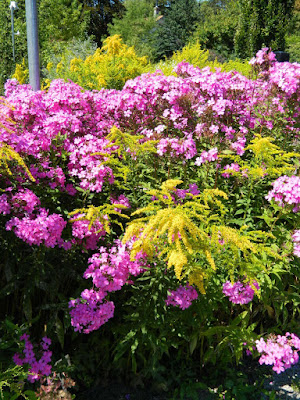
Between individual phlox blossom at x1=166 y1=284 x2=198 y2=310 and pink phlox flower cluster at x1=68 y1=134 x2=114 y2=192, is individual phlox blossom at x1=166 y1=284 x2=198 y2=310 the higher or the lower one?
the lower one

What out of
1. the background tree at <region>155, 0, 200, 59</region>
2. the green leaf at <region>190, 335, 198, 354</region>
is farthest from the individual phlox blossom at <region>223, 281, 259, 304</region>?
the background tree at <region>155, 0, 200, 59</region>

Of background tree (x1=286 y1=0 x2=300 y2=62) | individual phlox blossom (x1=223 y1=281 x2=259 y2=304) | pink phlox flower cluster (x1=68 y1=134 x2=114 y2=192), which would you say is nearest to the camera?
individual phlox blossom (x1=223 y1=281 x2=259 y2=304)

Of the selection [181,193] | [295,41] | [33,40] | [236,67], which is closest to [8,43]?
[236,67]

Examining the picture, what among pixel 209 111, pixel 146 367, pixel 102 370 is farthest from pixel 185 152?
pixel 102 370

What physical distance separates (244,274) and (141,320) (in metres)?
0.72

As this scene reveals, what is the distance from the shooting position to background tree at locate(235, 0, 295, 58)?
491 inches

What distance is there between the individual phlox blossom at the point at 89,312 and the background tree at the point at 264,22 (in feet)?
40.7

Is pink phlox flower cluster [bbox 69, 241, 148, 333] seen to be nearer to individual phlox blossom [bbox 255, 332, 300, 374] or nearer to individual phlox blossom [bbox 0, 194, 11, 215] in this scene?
individual phlox blossom [bbox 0, 194, 11, 215]

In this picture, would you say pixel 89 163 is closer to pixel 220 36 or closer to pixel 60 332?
pixel 60 332

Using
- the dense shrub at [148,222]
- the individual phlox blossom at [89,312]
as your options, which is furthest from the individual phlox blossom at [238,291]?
the individual phlox blossom at [89,312]

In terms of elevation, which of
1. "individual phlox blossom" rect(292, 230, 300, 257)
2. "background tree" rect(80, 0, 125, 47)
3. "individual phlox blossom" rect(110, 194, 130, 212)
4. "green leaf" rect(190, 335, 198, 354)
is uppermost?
"background tree" rect(80, 0, 125, 47)

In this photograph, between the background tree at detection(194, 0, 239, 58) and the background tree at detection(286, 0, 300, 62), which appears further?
the background tree at detection(194, 0, 239, 58)

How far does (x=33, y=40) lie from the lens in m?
4.27

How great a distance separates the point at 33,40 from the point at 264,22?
10.8 meters
